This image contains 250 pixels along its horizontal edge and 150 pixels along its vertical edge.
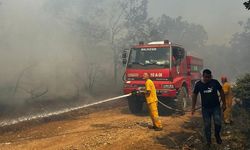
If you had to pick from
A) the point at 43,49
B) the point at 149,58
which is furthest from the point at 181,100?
the point at 43,49

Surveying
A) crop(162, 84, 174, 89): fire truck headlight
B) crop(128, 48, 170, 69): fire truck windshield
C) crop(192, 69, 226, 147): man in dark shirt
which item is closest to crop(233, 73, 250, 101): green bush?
crop(162, 84, 174, 89): fire truck headlight

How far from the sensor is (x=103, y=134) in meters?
8.97

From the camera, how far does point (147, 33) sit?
→ 28000mm

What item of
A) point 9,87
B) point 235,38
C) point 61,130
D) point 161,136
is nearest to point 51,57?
point 9,87

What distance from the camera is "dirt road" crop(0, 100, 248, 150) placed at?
802cm

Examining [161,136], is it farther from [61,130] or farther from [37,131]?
[37,131]

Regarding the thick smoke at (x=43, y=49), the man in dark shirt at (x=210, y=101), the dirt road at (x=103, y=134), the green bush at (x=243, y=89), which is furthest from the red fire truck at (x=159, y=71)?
the thick smoke at (x=43, y=49)

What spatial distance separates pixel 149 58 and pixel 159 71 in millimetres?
703

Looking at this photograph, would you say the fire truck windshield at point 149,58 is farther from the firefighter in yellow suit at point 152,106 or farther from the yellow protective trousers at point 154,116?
the yellow protective trousers at point 154,116

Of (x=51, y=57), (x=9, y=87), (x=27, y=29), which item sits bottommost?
(x=9, y=87)

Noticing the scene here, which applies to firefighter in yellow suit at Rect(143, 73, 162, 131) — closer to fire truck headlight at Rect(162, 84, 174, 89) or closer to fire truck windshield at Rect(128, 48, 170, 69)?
fire truck headlight at Rect(162, 84, 174, 89)

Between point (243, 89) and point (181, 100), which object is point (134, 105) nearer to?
point (181, 100)

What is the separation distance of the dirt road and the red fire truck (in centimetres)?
67

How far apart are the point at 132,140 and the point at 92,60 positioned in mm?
12976
